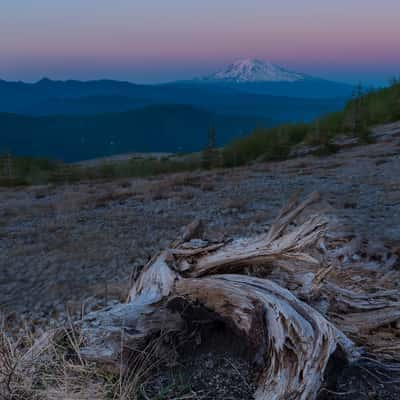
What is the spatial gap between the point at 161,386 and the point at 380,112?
23.4m

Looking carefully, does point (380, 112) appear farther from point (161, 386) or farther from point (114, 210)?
point (161, 386)

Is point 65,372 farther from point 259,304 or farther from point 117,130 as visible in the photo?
point 117,130

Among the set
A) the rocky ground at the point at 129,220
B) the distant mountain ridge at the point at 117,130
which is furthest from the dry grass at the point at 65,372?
the distant mountain ridge at the point at 117,130

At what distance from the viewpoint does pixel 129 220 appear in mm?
8531

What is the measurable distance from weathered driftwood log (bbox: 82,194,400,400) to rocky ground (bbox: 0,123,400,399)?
410 mm

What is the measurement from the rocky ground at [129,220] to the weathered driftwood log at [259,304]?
1.35ft

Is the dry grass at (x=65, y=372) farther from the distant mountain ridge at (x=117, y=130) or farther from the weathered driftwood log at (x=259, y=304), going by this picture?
the distant mountain ridge at (x=117, y=130)

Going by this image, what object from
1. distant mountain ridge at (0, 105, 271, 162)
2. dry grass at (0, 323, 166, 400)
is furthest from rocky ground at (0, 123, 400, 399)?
distant mountain ridge at (0, 105, 271, 162)

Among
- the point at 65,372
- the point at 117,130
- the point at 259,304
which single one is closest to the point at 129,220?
the point at 259,304

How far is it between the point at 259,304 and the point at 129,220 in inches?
230

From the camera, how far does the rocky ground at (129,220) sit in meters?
5.38

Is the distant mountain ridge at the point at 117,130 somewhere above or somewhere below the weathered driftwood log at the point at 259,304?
below

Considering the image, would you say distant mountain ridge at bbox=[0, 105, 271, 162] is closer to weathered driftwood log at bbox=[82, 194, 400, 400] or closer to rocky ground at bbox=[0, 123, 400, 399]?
rocky ground at bbox=[0, 123, 400, 399]

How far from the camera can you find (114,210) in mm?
9758
